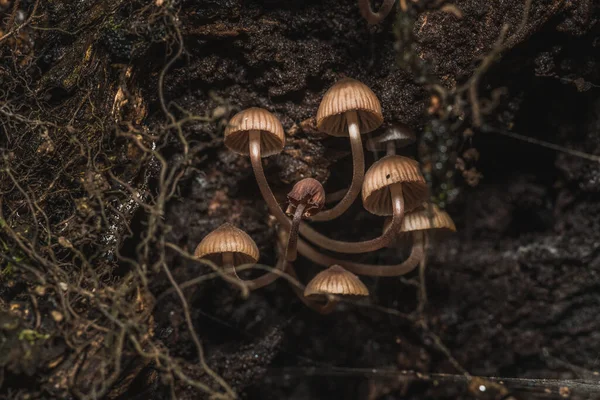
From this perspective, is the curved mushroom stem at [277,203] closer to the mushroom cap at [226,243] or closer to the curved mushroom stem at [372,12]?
the mushroom cap at [226,243]

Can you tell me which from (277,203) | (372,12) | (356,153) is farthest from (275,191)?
(372,12)

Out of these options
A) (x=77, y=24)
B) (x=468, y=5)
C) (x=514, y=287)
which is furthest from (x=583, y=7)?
(x=77, y=24)

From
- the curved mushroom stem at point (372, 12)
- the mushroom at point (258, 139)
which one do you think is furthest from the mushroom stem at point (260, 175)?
the curved mushroom stem at point (372, 12)

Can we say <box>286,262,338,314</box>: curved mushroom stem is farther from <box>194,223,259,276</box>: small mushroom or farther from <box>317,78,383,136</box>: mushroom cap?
<box>317,78,383,136</box>: mushroom cap

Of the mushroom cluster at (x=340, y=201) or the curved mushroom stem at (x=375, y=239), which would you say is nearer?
the mushroom cluster at (x=340, y=201)

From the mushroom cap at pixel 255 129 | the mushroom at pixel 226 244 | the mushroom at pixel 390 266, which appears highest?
the mushroom cap at pixel 255 129

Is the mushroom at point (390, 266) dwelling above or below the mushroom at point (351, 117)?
below

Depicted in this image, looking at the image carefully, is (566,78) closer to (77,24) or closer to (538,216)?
(538,216)

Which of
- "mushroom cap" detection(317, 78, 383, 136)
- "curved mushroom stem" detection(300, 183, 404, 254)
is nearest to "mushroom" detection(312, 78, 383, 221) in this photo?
"mushroom cap" detection(317, 78, 383, 136)
